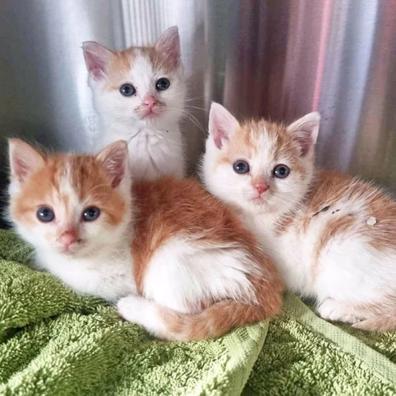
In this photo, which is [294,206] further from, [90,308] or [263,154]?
[90,308]

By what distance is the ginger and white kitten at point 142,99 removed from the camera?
1494mm

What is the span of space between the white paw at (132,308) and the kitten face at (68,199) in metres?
0.14

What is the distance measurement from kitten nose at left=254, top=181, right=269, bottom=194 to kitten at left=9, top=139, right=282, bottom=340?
105mm

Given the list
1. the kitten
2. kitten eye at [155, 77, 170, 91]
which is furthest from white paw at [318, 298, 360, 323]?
kitten eye at [155, 77, 170, 91]

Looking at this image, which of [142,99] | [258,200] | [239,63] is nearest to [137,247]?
[258,200]

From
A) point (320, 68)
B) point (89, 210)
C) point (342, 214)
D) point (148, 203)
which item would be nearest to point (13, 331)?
point (89, 210)

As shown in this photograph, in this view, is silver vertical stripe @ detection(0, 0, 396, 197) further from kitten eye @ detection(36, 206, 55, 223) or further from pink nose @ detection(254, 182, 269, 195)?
kitten eye @ detection(36, 206, 55, 223)

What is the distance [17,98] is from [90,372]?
1057 mm

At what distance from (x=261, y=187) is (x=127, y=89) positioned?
49 cm

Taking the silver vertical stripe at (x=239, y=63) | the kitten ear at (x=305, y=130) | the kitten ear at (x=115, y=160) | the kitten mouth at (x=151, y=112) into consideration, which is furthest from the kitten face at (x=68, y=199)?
the silver vertical stripe at (x=239, y=63)

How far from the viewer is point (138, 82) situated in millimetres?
1495

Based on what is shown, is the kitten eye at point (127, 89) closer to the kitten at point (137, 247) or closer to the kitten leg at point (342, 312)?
the kitten at point (137, 247)

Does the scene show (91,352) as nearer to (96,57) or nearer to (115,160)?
(115,160)

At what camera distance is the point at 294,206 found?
1399 mm
